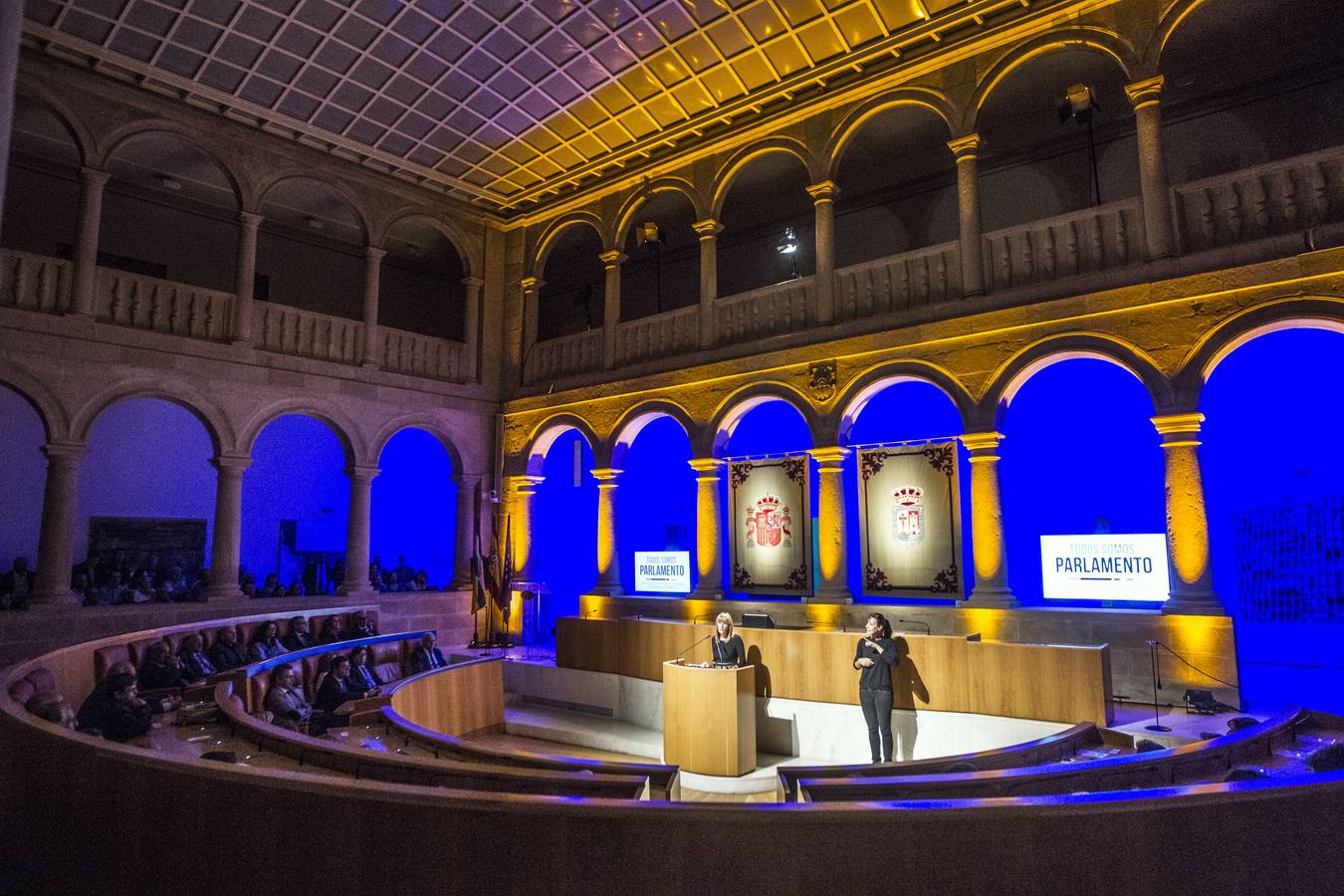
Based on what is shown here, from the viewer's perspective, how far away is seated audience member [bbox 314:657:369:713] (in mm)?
7980

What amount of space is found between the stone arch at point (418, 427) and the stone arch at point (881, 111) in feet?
29.5

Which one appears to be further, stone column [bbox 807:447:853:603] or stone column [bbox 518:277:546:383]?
stone column [bbox 518:277:546:383]

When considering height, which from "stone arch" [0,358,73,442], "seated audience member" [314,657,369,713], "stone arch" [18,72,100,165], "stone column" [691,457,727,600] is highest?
"stone arch" [18,72,100,165]

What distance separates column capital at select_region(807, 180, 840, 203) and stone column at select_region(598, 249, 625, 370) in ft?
14.2

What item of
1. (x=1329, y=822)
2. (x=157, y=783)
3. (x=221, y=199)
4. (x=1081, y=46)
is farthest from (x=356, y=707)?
(x=221, y=199)

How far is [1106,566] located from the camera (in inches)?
386

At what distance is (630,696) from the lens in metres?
11.7

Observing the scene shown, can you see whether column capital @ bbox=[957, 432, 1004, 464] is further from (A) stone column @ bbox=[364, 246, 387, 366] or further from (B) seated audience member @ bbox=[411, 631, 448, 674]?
(A) stone column @ bbox=[364, 246, 387, 366]

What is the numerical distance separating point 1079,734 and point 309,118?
1447 cm

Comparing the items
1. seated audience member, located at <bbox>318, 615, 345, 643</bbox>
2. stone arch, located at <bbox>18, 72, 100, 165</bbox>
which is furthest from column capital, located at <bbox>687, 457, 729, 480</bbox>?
stone arch, located at <bbox>18, 72, 100, 165</bbox>

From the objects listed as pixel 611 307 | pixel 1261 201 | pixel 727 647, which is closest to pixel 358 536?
pixel 611 307

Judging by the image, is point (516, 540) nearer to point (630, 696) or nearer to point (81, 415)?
point (630, 696)

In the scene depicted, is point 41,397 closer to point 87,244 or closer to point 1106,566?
Answer: point 87,244

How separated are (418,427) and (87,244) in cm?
612
